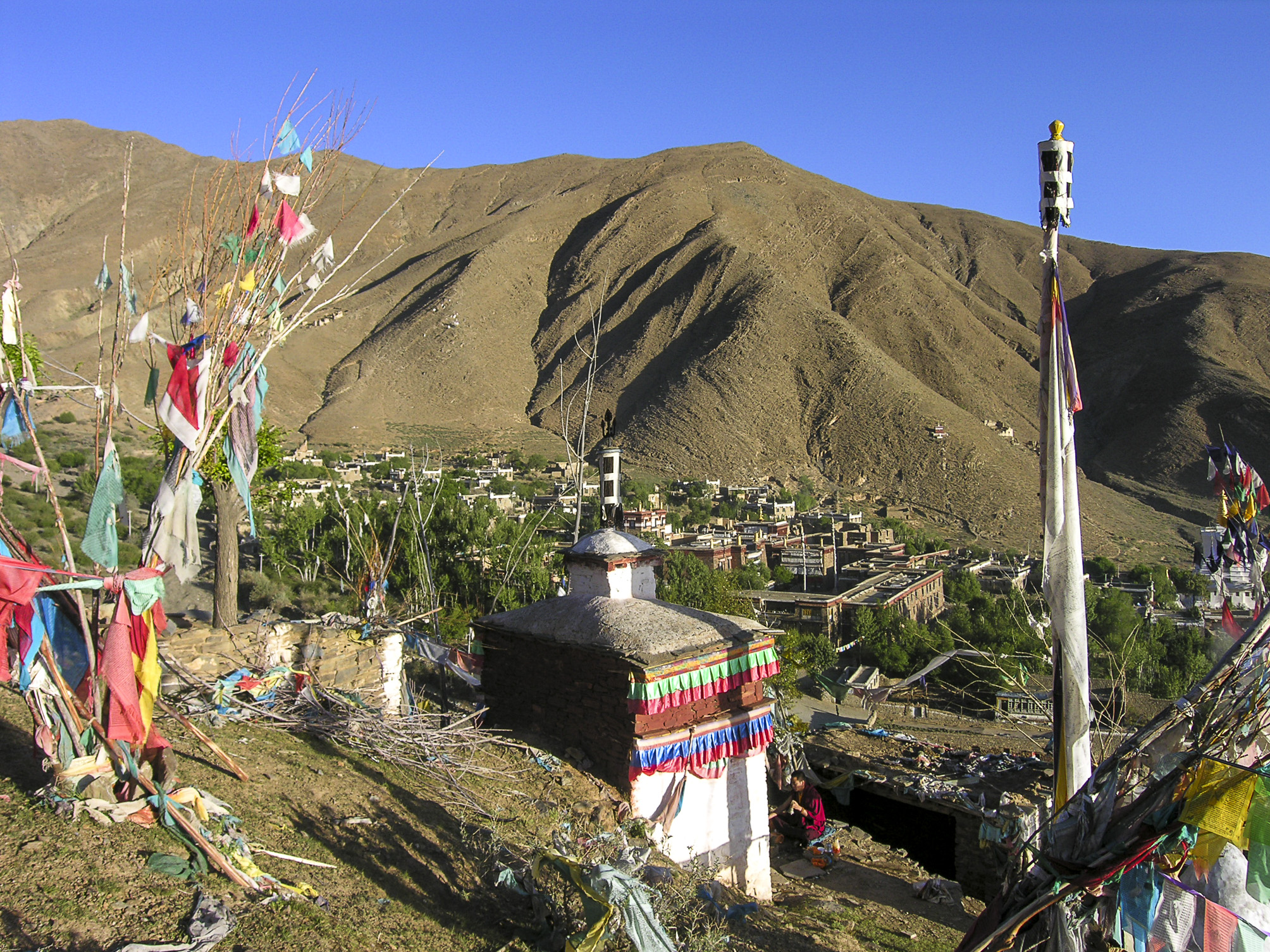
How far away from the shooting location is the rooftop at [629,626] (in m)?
7.61

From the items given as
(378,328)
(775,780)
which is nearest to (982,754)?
(775,780)

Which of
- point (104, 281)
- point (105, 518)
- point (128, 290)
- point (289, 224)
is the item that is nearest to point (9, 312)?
point (104, 281)

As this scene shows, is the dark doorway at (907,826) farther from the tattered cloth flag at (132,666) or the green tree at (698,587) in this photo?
the tattered cloth flag at (132,666)

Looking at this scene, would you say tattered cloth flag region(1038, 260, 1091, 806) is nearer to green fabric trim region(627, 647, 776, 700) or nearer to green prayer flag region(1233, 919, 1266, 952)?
green prayer flag region(1233, 919, 1266, 952)

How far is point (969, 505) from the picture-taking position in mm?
49219

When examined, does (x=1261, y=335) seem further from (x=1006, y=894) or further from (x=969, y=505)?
(x=1006, y=894)

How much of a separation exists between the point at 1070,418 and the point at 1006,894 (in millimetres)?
2744

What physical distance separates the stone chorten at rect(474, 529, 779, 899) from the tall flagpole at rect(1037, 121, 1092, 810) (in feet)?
10.2

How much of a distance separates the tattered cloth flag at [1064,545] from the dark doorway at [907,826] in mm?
6734

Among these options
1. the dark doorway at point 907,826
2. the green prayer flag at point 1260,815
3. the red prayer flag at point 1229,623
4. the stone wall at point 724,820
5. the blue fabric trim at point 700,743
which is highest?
the green prayer flag at point 1260,815

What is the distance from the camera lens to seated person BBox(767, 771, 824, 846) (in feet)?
31.9

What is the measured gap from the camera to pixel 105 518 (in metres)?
4.52

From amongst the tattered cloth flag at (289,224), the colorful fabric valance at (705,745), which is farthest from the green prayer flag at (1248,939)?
the tattered cloth flag at (289,224)

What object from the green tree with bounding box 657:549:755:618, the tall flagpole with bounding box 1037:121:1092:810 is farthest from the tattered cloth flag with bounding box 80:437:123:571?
the green tree with bounding box 657:549:755:618
